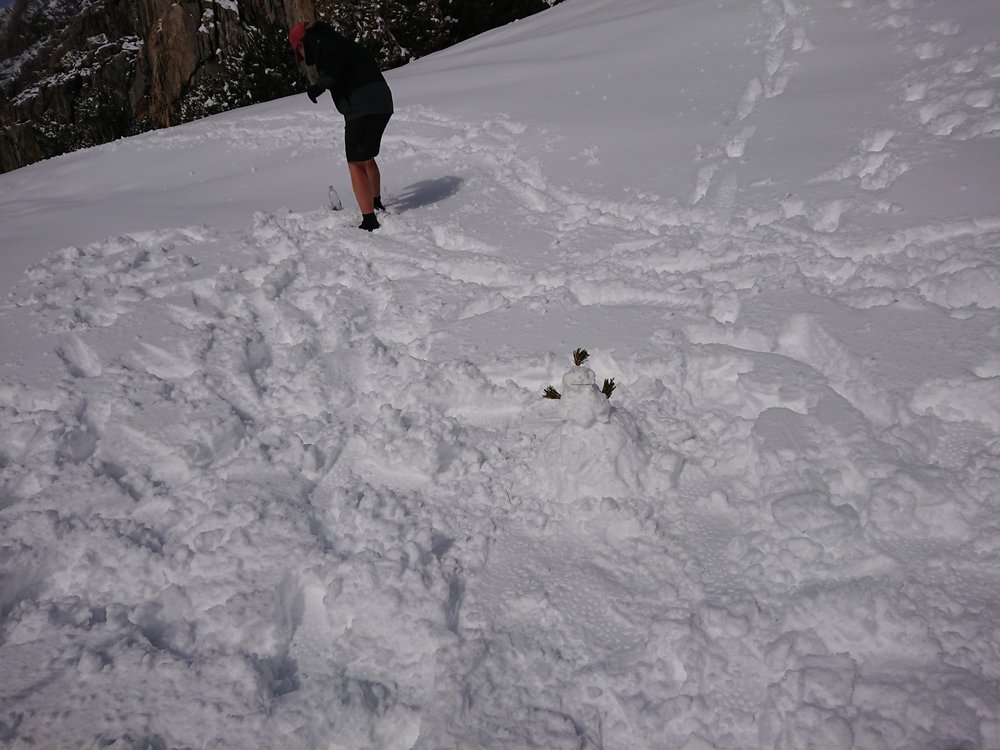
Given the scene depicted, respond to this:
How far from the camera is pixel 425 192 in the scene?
5.09 metres

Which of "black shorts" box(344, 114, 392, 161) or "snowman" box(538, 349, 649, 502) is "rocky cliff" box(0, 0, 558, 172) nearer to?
"black shorts" box(344, 114, 392, 161)

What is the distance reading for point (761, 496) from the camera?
2146mm

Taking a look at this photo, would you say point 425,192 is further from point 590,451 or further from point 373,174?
point 590,451

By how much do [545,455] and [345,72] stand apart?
3334 mm

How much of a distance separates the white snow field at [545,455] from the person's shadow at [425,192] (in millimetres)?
193

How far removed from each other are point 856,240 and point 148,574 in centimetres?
353

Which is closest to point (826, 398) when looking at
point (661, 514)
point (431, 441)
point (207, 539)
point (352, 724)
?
point (661, 514)

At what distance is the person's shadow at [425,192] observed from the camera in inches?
192

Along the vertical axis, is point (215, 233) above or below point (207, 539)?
above

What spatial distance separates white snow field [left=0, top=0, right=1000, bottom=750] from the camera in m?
1.71

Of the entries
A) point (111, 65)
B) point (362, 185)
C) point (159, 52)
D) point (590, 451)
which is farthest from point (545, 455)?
point (111, 65)

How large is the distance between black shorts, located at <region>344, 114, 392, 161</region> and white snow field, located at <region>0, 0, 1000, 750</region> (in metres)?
0.48

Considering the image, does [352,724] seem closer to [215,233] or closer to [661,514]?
[661,514]

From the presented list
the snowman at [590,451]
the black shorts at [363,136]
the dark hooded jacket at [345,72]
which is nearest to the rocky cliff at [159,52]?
the dark hooded jacket at [345,72]
